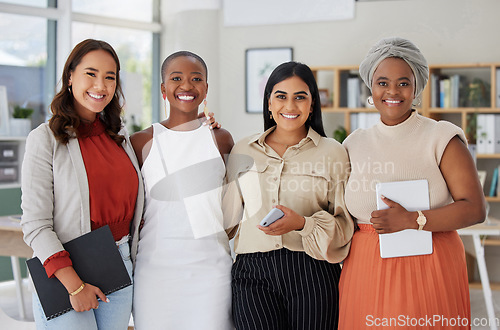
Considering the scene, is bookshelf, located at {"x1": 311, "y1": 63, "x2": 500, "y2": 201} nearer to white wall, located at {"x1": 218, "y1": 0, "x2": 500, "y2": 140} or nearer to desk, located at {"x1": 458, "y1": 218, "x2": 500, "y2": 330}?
white wall, located at {"x1": 218, "y1": 0, "x2": 500, "y2": 140}

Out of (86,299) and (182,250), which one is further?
A: (182,250)

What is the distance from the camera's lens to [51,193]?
179 cm

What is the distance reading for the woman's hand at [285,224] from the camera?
5.96 ft

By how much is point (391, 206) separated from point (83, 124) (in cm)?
116

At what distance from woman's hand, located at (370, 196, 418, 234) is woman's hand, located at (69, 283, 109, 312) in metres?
0.99

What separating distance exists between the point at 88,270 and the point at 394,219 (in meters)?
1.06

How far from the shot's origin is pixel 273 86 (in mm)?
2072

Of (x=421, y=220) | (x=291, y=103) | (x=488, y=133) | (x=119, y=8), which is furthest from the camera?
(x=119, y=8)

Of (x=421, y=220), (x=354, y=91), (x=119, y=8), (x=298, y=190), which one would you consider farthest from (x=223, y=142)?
(x=119, y=8)

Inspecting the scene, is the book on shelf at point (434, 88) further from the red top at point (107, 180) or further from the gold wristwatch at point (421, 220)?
the red top at point (107, 180)

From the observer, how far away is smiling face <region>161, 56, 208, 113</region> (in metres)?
2.11

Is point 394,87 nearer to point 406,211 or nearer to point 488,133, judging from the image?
point 406,211

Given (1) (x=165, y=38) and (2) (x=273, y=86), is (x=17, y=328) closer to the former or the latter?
(2) (x=273, y=86)

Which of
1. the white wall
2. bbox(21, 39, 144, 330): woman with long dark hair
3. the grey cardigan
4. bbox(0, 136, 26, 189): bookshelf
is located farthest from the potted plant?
the grey cardigan
